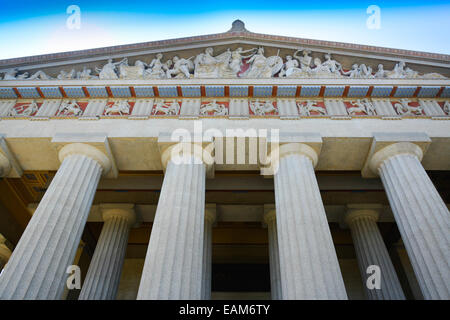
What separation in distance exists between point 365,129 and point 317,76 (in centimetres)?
288

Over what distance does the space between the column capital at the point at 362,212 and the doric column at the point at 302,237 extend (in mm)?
4603

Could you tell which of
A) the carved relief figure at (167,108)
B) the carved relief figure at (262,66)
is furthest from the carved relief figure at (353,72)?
the carved relief figure at (167,108)

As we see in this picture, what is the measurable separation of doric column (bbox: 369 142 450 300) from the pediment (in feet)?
15.3

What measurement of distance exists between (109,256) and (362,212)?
9.58 meters

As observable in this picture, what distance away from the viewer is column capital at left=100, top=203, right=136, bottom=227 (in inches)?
541

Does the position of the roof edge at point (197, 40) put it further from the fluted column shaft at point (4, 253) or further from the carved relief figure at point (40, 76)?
the fluted column shaft at point (4, 253)

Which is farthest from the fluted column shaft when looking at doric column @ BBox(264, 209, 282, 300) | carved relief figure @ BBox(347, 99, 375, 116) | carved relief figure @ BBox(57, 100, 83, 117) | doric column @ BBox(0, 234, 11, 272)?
carved relief figure @ BBox(347, 99, 375, 116)

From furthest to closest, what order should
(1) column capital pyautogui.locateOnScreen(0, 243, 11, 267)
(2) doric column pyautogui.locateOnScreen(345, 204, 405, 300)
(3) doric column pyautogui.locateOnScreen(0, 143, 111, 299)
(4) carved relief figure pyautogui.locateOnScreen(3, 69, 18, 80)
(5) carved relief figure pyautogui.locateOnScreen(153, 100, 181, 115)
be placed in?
(1) column capital pyautogui.locateOnScreen(0, 243, 11, 267)
(4) carved relief figure pyautogui.locateOnScreen(3, 69, 18, 80)
(5) carved relief figure pyautogui.locateOnScreen(153, 100, 181, 115)
(2) doric column pyautogui.locateOnScreen(345, 204, 405, 300)
(3) doric column pyautogui.locateOnScreen(0, 143, 111, 299)

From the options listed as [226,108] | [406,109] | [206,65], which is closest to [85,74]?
[206,65]

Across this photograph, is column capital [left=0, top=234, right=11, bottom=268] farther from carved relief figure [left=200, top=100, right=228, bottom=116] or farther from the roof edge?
carved relief figure [left=200, top=100, right=228, bottom=116]

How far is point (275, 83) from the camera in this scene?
483 inches

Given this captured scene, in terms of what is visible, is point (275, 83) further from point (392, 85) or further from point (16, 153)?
point (16, 153)

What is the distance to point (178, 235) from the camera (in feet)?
26.3

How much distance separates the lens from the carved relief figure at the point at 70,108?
1197 centimetres
